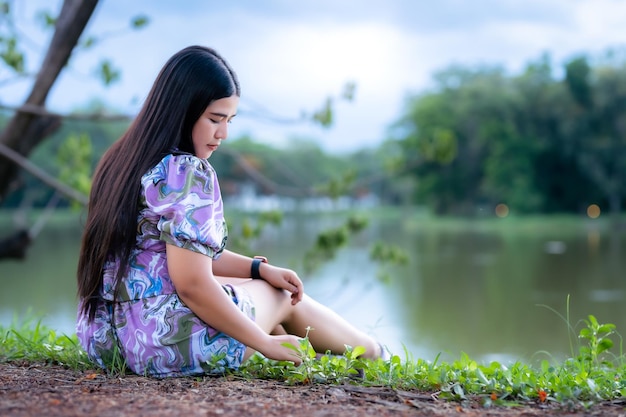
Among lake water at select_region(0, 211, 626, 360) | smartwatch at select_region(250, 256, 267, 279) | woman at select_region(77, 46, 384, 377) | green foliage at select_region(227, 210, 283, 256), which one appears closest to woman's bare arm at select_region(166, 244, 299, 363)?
woman at select_region(77, 46, 384, 377)

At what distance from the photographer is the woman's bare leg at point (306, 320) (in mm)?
1984

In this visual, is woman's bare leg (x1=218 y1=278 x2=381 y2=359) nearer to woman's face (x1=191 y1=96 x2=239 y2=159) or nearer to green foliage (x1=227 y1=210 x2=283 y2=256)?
woman's face (x1=191 y1=96 x2=239 y2=159)

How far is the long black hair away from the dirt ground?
270mm

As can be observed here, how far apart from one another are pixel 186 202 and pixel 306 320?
51 cm

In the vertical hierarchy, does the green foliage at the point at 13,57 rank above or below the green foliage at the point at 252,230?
above

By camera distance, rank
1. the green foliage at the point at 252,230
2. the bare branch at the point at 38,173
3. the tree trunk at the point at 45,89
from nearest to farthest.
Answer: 1. the tree trunk at the point at 45,89
2. the bare branch at the point at 38,173
3. the green foliage at the point at 252,230

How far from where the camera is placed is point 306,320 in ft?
6.76

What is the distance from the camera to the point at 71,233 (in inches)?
837

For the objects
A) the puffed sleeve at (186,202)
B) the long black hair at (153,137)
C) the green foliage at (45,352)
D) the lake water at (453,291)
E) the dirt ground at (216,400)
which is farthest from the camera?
the lake water at (453,291)

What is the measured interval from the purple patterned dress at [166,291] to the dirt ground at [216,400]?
0.05m

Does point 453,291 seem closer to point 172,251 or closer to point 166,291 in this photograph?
point 166,291

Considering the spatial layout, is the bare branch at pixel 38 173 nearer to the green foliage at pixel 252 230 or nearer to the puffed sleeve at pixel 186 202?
the green foliage at pixel 252 230

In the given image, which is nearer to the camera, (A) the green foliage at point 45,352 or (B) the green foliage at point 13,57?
(A) the green foliage at point 45,352

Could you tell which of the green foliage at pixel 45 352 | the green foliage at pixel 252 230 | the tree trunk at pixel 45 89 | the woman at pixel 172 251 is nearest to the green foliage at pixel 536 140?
the green foliage at pixel 252 230
